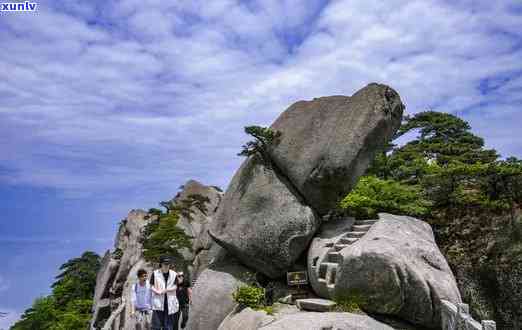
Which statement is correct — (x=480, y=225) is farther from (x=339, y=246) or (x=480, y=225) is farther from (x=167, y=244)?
(x=167, y=244)

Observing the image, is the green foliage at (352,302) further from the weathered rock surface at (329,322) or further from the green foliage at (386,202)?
the green foliage at (386,202)

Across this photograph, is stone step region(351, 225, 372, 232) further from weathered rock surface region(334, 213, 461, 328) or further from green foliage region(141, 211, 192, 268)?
green foliage region(141, 211, 192, 268)

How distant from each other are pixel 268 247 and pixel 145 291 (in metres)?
4.37

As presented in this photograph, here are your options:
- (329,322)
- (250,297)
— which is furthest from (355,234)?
(329,322)

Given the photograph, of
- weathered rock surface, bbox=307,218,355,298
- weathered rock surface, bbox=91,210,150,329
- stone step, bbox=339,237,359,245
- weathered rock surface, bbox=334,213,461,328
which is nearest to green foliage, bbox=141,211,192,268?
weathered rock surface, bbox=91,210,150,329

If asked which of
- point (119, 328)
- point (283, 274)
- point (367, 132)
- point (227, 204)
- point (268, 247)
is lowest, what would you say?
point (119, 328)

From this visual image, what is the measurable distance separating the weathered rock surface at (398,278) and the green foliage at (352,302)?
0.03 meters

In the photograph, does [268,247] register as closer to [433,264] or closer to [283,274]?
[283,274]

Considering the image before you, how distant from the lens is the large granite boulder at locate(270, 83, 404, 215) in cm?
1407

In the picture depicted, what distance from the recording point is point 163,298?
490 inches

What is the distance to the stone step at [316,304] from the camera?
11820 mm

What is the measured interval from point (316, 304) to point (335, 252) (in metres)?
1.80

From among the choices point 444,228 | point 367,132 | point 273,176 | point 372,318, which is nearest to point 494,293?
point 444,228

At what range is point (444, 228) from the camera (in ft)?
51.9
